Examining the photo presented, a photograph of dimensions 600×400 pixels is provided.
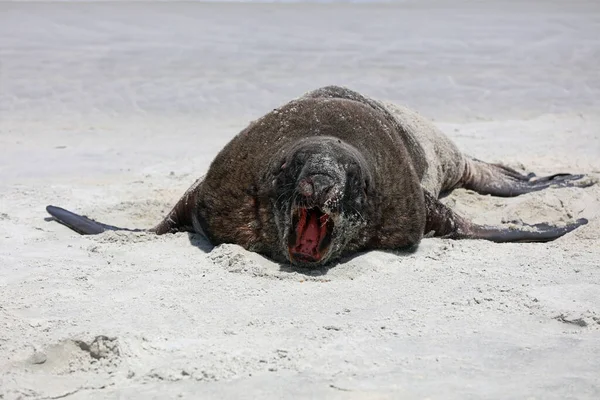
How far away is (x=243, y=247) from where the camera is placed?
5.90 m

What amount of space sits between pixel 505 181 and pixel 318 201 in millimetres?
3907

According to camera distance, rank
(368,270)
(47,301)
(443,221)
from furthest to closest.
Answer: (443,221)
(368,270)
(47,301)

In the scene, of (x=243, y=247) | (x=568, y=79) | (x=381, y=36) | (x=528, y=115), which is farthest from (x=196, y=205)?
(x=381, y=36)

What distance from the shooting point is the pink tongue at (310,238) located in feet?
18.1

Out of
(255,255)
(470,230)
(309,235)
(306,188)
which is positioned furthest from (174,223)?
(470,230)

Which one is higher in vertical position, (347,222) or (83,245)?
(347,222)

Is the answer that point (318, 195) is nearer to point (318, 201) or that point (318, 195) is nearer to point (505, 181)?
point (318, 201)

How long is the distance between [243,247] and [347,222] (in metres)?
0.72

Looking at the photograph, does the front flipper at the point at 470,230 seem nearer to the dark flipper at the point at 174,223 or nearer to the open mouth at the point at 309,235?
the open mouth at the point at 309,235

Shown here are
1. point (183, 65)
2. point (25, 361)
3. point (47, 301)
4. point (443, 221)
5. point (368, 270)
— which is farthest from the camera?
point (183, 65)

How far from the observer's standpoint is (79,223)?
675 cm

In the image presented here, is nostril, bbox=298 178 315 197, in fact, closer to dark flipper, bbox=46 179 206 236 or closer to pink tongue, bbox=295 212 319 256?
pink tongue, bbox=295 212 319 256

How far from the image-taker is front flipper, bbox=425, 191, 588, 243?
648 cm

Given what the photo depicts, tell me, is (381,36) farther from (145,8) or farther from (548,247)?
(548,247)
